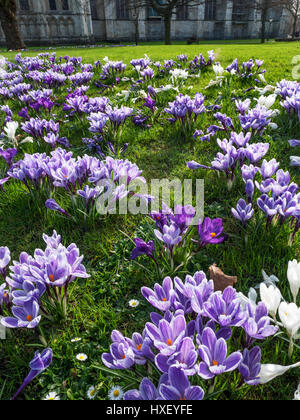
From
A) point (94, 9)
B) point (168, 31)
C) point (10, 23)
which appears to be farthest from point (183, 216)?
point (94, 9)

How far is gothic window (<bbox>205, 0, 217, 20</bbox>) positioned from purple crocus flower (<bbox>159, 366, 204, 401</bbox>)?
54.7 m

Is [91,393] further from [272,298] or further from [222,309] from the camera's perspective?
[272,298]

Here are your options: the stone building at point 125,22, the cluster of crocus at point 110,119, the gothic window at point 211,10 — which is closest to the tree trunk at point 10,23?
the cluster of crocus at point 110,119

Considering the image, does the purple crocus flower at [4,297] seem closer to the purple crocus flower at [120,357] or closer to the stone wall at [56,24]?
the purple crocus flower at [120,357]

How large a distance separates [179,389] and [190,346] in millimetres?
151

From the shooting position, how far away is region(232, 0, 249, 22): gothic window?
47562 millimetres

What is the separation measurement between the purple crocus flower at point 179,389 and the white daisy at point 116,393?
1.40 ft

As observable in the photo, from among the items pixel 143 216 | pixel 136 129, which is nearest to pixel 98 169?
pixel 143 216

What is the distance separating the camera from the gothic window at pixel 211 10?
147 ft

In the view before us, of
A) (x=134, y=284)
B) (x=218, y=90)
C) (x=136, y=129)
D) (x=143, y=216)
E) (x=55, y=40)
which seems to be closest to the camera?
(x=134, y=284)

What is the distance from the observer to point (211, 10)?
1794 inches

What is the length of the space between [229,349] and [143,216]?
1.40 m
